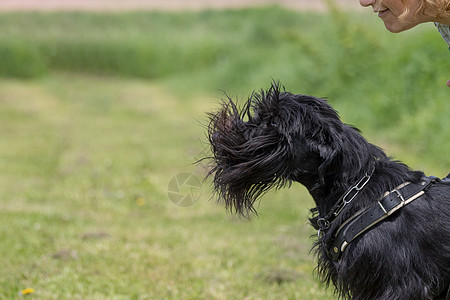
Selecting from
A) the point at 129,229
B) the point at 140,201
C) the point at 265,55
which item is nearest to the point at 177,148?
the point at 140,201

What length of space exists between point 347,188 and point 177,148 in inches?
294

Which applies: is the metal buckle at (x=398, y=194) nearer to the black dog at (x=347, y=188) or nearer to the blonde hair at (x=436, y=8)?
the black dog at (x=347, y=188)

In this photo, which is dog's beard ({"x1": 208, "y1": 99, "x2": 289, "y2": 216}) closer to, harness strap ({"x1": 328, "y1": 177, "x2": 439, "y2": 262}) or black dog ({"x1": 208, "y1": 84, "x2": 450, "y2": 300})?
black dog ({"x1": 208, "y1": 84, "x2": 450, "y2": 300})

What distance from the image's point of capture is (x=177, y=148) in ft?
33.5

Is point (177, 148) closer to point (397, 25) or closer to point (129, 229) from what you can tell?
point (129, 229)

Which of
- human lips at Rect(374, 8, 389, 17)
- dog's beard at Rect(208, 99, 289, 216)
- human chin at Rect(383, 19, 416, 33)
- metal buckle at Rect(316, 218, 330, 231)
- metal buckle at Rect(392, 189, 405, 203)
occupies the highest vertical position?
human lips at Rect(374, 8, 389, 17)

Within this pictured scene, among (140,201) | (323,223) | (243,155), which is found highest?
(140,201)

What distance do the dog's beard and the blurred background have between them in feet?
0.91

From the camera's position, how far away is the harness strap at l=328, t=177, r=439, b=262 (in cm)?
280

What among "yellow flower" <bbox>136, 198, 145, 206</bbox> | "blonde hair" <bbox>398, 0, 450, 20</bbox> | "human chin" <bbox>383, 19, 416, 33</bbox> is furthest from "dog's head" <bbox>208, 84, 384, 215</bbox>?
"yellow flower" <bbox>136, 198, 145, 206</bbox>

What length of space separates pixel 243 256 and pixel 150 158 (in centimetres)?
428

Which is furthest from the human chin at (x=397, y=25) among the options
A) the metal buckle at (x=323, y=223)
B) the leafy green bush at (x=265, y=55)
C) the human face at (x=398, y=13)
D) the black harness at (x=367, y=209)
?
the leafy green bush at (x=265, y=55)

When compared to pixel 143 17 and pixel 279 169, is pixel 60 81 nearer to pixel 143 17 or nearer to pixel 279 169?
pixel 143 17

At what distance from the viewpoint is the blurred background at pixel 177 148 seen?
15.7ft
